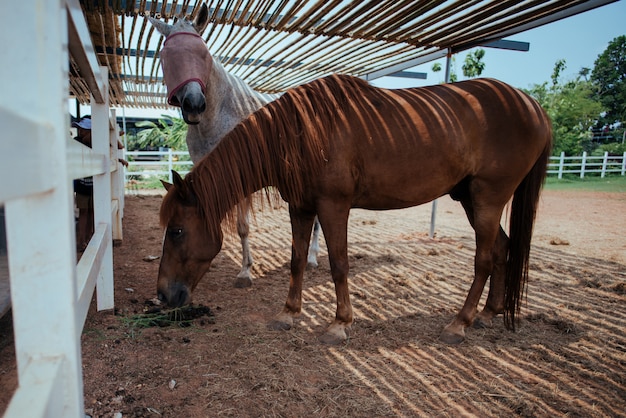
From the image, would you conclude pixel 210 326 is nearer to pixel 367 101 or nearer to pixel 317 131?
pixel 317 131

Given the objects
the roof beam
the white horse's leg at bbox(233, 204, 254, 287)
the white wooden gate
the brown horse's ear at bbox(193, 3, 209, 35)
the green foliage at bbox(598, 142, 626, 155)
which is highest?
the green foliage at bbox(598, 142, 626, 155)

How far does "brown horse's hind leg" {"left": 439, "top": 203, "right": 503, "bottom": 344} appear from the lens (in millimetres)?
2855

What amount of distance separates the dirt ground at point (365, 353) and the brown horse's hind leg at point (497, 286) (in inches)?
4.9

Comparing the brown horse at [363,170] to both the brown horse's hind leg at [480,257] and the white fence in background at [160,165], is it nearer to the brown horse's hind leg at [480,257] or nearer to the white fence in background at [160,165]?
the brown horse's hind leg at [480,257]

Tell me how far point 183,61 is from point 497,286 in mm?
3419

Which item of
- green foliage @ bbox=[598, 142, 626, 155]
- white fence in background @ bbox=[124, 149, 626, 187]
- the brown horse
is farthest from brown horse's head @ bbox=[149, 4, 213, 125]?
green foliage @ bbox=[598, 142, 626, 155]

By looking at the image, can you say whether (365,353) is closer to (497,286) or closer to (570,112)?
(497,286)

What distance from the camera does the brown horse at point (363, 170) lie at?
2518 millimetres

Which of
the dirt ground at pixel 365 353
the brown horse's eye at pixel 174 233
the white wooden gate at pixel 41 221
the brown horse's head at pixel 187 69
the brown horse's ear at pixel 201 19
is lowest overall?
the dirt ground at pixel 365 353

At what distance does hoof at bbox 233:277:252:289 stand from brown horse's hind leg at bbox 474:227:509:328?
7.32 ft

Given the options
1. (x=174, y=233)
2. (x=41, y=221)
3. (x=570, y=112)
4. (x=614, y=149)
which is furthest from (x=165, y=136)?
(x=614, y=149)

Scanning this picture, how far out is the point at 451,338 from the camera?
9.04 ft

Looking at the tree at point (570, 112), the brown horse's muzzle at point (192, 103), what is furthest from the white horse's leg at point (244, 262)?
the tree at point (570, 112)

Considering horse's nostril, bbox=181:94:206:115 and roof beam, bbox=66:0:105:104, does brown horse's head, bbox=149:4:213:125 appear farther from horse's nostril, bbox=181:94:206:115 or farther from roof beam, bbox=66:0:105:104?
roof beam, bbox=66:0:105:104
